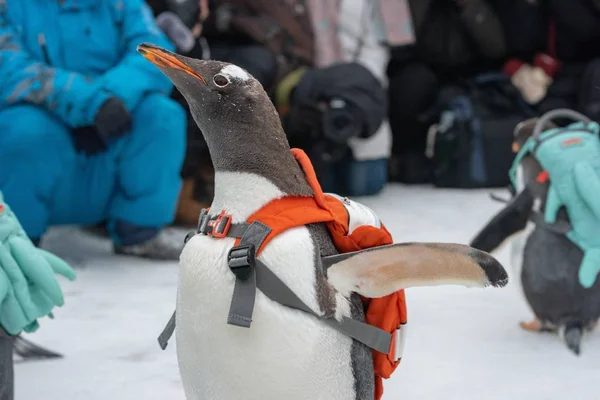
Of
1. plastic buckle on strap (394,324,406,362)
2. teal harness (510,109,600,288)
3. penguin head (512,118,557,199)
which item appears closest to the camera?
plastic buckle on strap (394,324,406,362)

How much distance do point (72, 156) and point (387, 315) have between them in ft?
5.00

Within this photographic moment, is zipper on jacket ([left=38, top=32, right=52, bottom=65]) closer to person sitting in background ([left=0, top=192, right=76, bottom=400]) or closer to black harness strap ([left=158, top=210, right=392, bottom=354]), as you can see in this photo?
person sitting in background ([left=0, top=192, right=76, bottom=400])

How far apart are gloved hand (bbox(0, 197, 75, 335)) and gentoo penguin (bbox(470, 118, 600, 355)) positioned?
907 mm

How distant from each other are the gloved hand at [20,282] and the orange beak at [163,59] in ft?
1.37

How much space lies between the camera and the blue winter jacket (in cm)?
219

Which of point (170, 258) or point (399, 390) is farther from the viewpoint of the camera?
point (170, 258)

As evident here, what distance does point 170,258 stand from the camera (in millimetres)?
2428

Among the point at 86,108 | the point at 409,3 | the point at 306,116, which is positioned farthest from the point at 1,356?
the point at 409,3

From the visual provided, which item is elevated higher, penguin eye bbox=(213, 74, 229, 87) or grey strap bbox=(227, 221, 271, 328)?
penguin eye bbox=(213, 74, 229, 87)

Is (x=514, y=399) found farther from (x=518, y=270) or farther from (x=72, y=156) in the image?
(x=72, y=156)

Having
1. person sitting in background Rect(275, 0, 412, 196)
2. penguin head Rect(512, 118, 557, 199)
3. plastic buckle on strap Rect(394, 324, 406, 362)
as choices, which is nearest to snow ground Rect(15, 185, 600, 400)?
penguin head Rect(512, 118, 557, 199)

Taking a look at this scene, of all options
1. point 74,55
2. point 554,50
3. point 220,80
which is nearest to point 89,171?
point 74,55

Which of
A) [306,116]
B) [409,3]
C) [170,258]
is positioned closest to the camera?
[170,258]

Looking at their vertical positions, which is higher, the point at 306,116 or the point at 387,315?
the point at 387,315
